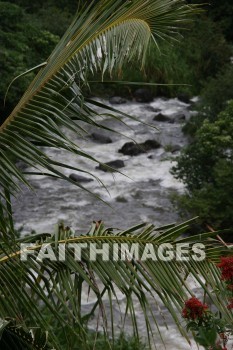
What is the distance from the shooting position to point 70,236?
315 cm

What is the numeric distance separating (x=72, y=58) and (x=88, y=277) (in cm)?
88

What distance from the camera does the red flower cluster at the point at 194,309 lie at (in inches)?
92.9

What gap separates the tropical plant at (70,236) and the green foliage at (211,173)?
23.5 ft

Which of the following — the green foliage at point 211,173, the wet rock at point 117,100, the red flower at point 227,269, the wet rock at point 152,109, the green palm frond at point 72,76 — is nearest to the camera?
the red flower at point 227,269

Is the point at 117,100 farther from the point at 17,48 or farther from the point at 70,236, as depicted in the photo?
the point at 70,236

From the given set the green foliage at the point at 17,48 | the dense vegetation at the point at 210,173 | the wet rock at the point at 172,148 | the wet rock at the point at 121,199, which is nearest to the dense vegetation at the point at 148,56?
the green foliage at the point at 17,48

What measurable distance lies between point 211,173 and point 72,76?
325 inches

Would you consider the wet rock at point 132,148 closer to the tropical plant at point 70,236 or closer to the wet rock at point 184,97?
the wet rock at point 184,97

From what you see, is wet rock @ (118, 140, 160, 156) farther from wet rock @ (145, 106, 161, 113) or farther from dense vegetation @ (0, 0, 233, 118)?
wet rock @ (145, 106, 161, 113)

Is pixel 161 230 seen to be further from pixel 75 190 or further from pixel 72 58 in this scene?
pixel 75 190

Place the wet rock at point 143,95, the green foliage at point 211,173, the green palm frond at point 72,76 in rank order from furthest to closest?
the wet rock at point 143,95 < the green foliage at point 211,173 < the green palm frond at point 72,76

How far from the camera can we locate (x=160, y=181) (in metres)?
13.1

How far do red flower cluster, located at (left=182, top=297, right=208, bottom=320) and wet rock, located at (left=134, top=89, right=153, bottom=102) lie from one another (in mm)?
15732

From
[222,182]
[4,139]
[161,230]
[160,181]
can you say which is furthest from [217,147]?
[4,139]
